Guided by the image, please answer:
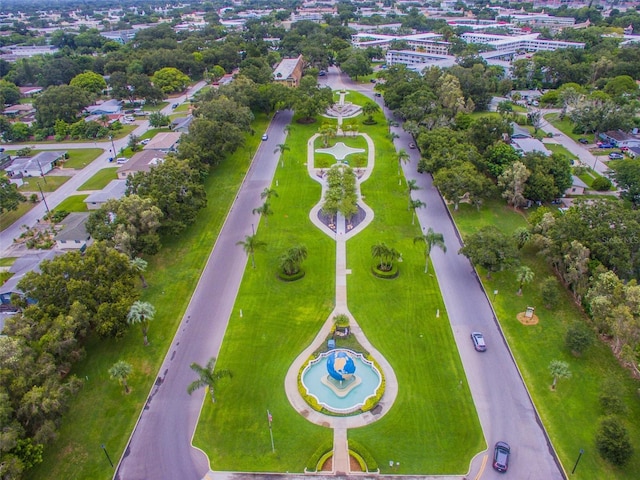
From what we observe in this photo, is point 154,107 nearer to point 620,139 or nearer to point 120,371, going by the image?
point 120,371

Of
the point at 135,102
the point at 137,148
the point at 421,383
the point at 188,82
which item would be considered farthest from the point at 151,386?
the point at 188,82

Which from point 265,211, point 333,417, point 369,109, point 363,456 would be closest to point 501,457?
point 363,456

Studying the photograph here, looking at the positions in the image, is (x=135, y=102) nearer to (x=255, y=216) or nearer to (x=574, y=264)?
(x=255, y=216)

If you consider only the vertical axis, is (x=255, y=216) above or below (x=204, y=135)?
below

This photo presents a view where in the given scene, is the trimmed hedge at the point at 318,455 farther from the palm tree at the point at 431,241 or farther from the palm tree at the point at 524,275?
the palm tree at the point at 524,275

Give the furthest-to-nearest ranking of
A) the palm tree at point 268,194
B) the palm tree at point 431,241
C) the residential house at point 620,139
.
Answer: the residential house at point 620,139, the palm tree at point 268,194, the palm tree at point 431,241

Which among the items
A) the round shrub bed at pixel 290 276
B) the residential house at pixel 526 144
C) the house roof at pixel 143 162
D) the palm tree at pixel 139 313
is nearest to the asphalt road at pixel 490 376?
the round shrub bed at pixel 290 276
